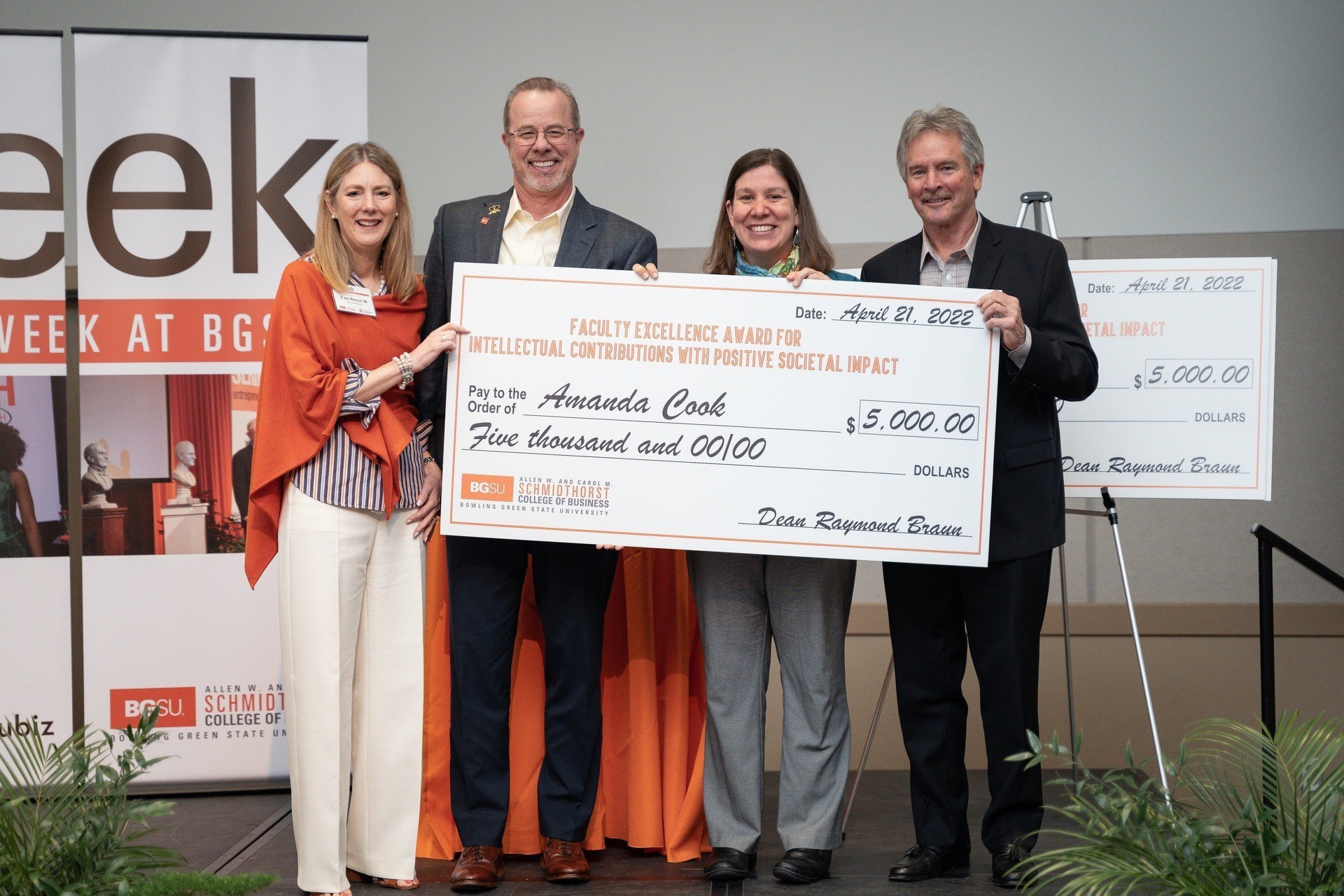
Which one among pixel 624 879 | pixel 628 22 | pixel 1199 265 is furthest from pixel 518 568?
pixel 628 22

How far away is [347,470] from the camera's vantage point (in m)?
2.56

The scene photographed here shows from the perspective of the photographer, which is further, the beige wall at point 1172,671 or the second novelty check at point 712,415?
the beige wall at point 1172,671

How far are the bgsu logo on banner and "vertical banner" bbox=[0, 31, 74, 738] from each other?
0.53ft

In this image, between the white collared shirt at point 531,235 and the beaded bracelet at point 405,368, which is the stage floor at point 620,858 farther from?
the white collared shirt at point 531,235

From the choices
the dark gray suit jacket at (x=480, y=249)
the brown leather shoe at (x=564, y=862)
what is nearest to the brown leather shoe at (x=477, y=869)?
the brown leather shoe at (x=564, y=862)

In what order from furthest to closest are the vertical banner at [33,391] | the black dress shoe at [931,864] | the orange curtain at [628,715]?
1. the vertical banner at [33,391]
2. the orange curtain at [628,715]
3. the black dress shoe at [931,864]

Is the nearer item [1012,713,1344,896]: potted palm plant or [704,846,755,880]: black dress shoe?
[1012,713,1344,896]: potted palm plant

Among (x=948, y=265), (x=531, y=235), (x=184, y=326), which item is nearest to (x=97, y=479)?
(x=184, y=326)

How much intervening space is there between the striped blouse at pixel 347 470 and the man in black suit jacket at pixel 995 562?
127 centimetres

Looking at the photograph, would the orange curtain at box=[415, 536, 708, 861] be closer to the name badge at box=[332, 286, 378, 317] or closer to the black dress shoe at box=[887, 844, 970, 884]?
the black dress shoe at box=[887, 844, 970, 884]

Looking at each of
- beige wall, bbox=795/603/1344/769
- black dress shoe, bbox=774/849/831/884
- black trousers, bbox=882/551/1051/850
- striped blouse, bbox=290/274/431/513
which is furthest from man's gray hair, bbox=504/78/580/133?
beige wall, bbox=795/603/1344/769

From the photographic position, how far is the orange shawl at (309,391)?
8.23 feet

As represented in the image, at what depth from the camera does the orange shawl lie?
2.51m

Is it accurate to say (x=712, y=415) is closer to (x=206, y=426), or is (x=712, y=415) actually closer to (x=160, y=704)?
(x=206, y=426)
